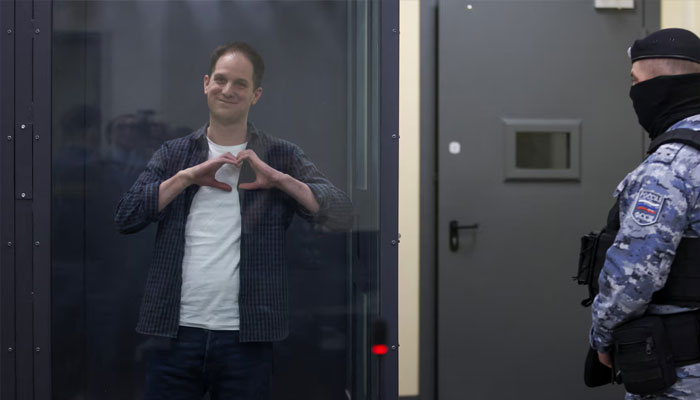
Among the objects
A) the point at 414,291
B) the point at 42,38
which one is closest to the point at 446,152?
the point at 414,291

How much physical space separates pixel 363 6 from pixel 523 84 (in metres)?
1.45

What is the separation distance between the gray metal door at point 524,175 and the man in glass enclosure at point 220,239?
4.63 ft

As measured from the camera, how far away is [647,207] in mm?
1738

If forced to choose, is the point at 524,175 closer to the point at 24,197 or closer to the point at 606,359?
the point at 606,359

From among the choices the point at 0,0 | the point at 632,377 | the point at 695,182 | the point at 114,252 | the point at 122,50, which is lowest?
the point at 632,377

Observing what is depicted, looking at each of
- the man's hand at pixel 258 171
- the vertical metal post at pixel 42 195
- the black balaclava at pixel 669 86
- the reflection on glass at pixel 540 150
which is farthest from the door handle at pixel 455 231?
the vertical metal post at pixel 42 195

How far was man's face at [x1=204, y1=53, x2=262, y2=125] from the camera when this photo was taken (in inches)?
75.9

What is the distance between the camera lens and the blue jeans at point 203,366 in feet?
6.17

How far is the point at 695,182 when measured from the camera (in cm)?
173

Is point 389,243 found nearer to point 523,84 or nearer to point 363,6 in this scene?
point 363,6

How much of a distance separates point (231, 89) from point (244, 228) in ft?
1.44

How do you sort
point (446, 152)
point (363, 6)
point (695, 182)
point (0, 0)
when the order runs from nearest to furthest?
point (695, 182), point (0, 0), point (363, 6), point (446, 152)

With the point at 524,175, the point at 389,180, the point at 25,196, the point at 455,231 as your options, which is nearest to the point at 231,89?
the point at 389,180

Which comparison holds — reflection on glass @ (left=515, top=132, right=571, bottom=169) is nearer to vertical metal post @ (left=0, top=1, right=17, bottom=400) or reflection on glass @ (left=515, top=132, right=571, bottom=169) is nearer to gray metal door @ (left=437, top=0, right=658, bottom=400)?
gray metal door @ (left=437, top=0, right=658, bottom=400)
